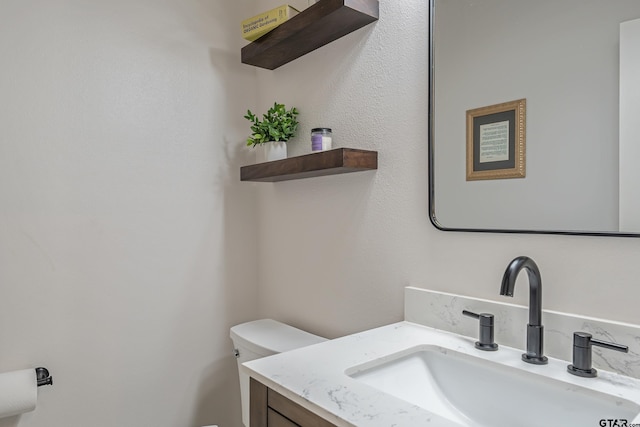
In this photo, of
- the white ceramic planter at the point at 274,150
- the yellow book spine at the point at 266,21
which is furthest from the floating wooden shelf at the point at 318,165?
the yellow book spine at the point at 266,21

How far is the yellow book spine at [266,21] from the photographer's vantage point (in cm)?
145

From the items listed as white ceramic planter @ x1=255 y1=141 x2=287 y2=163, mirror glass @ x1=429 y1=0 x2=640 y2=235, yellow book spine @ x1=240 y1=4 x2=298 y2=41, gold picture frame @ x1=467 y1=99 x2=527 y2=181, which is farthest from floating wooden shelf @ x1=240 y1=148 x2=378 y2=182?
yellow book spine @ x1=240 y1=4 x2=298 y2=41

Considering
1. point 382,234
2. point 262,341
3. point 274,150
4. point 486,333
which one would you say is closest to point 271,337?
point 262,341

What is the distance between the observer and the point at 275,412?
0.83m

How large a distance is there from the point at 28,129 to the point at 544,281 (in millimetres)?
1600

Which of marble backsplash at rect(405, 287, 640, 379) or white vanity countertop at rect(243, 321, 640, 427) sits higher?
marble backsplash at rect(405, 287, 640, 379)

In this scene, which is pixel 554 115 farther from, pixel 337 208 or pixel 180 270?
pixel 180 270

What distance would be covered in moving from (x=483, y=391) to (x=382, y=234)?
534 millimetres

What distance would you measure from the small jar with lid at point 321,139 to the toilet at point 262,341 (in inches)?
26.9

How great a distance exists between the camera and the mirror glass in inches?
31.6

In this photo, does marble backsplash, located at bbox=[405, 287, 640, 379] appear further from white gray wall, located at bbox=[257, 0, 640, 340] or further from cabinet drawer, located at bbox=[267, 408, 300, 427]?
cabinet drawer, located at bbox=[267, 408, 300, 427]

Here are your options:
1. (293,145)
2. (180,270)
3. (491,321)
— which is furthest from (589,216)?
(180,270)

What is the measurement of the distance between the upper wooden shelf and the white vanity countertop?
3.12 feet

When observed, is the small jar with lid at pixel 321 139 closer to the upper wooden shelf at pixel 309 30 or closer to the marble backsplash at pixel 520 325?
the upper wooden shelf at pixel 309 30
